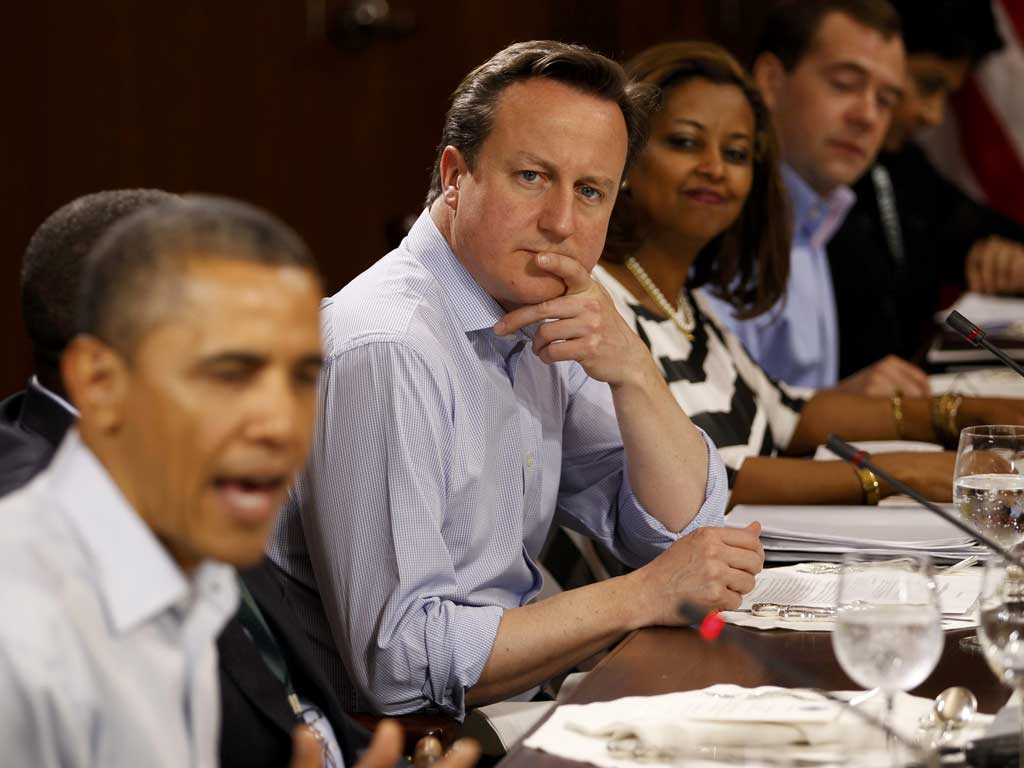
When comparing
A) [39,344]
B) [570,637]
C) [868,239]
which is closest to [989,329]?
[868,239]

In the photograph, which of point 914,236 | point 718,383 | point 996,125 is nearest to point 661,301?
point 718,383

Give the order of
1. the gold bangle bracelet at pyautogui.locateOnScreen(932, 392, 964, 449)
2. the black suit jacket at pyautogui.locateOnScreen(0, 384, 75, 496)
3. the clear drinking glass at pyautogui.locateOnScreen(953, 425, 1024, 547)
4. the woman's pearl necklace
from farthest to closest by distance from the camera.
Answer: the gold bangle bracelet at pyautogui.locateOnScreen(932, 392, 964, 449) < the woman's pearl necklace < the clear drinking glass at pyautogui.locateOnScreen(953, 425, 1024, 547) < the black suit jacket at pyautogui.locateOnScreen(0, 384, 75, 496)

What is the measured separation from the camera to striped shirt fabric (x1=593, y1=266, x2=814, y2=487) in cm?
230

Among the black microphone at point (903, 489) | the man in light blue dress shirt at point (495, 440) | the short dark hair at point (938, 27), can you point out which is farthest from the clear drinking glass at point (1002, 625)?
the short dark hair at point (938, 27)

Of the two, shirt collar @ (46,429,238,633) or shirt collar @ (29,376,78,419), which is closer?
shirt collar @ (46,429,238,633)

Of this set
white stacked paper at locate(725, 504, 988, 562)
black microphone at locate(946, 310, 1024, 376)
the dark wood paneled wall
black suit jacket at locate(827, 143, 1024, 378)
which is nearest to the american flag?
black suit jacket at locate(827, 143, 1024, 378)

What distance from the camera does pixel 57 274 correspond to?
129 centimetres

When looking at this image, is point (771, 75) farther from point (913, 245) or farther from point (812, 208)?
point (913, 245)

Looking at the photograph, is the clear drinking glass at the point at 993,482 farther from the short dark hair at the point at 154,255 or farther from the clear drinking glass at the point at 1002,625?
the short dark hair at the point at 154,255

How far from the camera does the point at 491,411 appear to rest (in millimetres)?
1683

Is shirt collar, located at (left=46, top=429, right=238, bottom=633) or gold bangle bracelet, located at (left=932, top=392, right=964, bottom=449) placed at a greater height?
shirt collar, located at (left=46, top=429, right=238, bottom=633)

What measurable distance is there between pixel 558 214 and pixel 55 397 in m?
0.62

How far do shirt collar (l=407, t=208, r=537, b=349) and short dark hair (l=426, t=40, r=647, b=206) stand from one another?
0.10 m

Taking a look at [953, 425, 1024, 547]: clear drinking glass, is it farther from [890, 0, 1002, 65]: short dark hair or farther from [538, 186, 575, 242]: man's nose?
[890, 0, 1002, 65]: short dark hair
